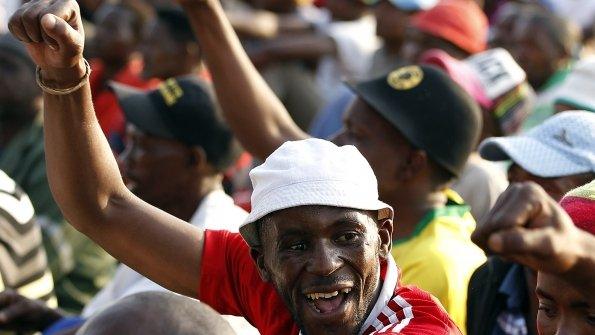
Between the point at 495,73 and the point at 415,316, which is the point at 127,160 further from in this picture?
the point at 415,316

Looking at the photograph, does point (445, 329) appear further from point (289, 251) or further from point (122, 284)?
point (122, 284)

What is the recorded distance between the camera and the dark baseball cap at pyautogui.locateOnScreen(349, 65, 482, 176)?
4.62 meters

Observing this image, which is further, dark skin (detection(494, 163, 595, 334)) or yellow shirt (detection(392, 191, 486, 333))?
yellow shirt (detection(392, 191, 486, 333))

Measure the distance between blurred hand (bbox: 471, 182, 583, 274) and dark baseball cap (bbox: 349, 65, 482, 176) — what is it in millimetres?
2367

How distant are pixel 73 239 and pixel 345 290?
11.7ft

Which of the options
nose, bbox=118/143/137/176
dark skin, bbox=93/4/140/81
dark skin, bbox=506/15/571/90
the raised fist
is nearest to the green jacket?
nose, bbox=118/143/137/176

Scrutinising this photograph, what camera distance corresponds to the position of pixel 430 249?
4344 mm

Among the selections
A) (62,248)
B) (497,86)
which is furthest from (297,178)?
(62,248)

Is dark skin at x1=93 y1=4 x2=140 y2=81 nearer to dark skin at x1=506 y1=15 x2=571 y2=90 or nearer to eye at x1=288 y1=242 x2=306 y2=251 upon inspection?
dark skin at x1=506 y1=15 x2=571 y2=90

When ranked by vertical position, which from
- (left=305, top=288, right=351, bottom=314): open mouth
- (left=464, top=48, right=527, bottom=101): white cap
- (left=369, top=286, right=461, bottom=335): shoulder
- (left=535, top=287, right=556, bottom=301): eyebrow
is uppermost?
(left=535, top=287, right=556, bottom=301): eyebrow

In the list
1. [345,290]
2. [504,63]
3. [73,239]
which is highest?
[345,290]

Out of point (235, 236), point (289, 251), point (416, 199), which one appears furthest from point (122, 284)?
point (289, 251)

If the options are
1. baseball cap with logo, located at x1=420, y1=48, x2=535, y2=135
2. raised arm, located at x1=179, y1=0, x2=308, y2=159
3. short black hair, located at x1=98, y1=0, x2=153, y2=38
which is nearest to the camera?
raised arm, located at x1=179, y1=0, x2=308, y2=159

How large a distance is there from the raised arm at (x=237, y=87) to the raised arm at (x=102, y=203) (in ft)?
3.49
